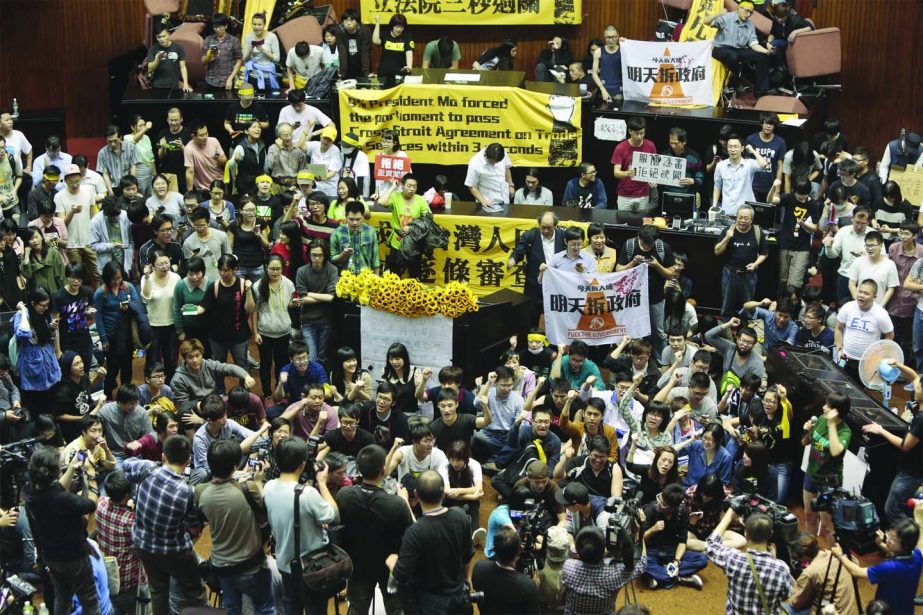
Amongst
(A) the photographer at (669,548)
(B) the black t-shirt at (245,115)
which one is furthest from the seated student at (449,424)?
(B) the black t-shirt at (245,115)

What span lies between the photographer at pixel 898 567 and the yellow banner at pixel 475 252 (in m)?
7.02

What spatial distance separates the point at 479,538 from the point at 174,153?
8.73 meters

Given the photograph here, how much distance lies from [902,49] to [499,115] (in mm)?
6727

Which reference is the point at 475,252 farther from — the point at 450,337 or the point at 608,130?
the point at 608,130

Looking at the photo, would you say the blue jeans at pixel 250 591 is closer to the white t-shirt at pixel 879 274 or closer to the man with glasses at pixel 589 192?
the white t-shirt at pixel 879 274

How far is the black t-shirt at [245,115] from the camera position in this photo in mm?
17375

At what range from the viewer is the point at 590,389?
11.8 metres

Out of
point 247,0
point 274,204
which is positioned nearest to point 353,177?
point 274,204

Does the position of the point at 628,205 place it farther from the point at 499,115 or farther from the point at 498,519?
the point at 498,519

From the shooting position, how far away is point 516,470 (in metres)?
11.2

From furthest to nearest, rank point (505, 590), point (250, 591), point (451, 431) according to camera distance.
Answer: point (451, 431) → point (250, 591) → point (505, 590)

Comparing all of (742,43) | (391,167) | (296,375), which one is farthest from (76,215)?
(742,43)

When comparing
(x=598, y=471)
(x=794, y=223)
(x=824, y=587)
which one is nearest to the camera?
(x=824, y=587)

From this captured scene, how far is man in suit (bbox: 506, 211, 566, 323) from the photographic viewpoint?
13875mm
